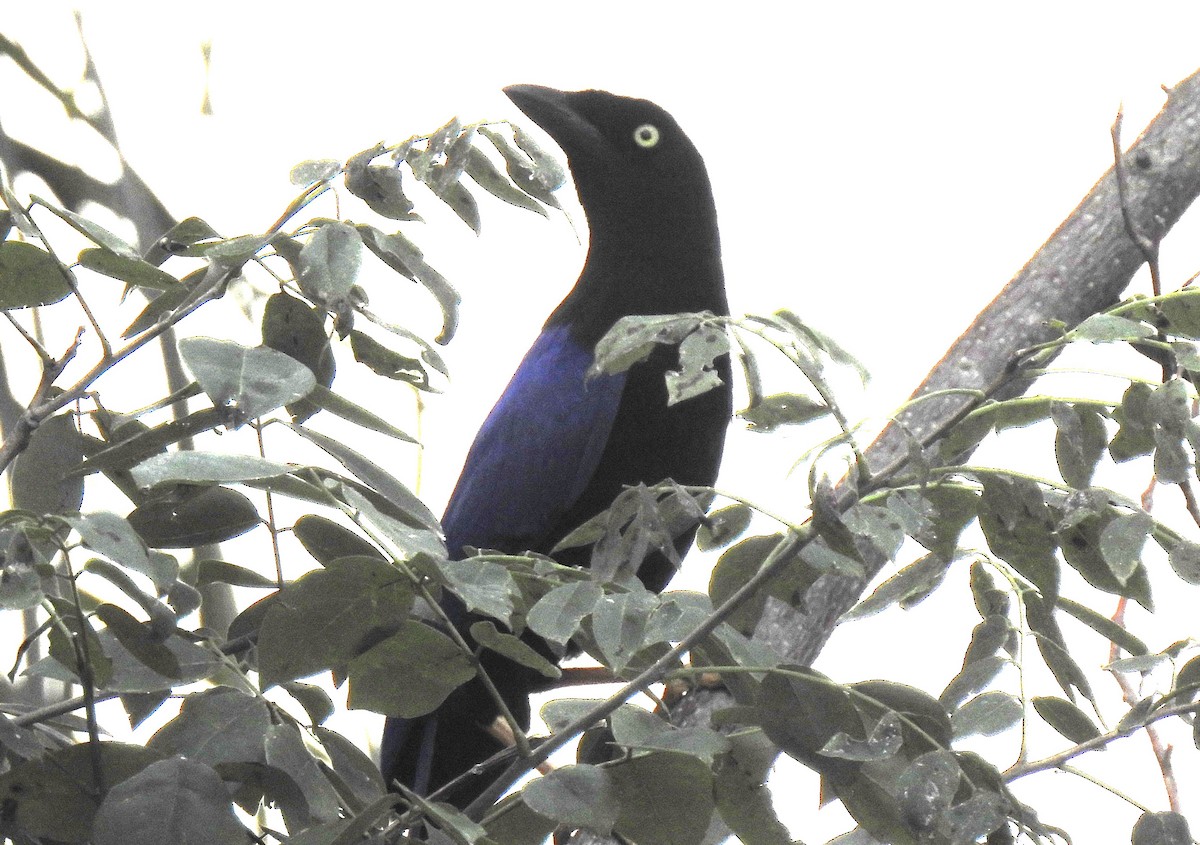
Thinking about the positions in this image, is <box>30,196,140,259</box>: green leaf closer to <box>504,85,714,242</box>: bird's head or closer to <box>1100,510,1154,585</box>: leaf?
<box>1100,510,1154,585</box>: leaf

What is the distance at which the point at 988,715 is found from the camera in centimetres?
136

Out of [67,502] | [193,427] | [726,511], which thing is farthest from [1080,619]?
[67,502]

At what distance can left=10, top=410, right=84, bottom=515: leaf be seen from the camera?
1.41 m

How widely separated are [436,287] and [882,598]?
0.59 metres

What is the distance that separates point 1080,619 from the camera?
1577 millimetres

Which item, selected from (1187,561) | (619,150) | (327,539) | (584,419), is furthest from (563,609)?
(619,150)

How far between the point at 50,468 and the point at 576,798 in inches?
26.2

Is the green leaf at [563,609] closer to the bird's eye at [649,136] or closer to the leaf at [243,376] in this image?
the leaf at [243,376]

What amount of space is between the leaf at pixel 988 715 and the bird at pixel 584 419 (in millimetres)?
1572

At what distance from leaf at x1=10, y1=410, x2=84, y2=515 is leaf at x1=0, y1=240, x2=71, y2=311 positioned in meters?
0.14

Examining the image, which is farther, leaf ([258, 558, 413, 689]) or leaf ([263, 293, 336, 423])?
leaf ([263, 293, 336, 423])

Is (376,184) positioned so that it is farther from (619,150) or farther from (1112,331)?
(619,150)

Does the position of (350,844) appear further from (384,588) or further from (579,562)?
(579,562)

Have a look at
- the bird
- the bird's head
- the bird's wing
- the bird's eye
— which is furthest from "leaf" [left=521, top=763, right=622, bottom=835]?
the bird's eye
